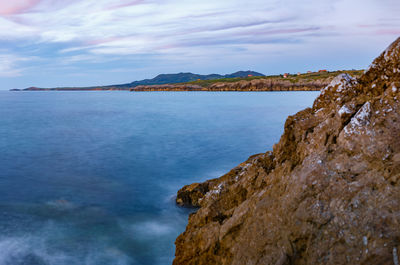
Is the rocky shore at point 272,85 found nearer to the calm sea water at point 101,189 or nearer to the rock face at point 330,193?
the calm sea water at point 101,189

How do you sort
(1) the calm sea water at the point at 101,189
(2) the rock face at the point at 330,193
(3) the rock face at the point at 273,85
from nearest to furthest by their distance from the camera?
(2) the rock face at the point at 330,193
(1) the calm sea water at the point at 101,189
(3) the rock face at the point at 273,85

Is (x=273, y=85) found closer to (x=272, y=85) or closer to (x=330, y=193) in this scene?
(x=272, y=85)

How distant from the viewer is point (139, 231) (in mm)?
11242

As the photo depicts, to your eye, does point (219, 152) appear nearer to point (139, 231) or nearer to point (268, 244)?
point (139, 231)

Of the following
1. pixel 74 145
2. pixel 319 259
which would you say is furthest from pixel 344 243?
pixel 74 145

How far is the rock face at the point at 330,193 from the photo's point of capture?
4543 millimetres

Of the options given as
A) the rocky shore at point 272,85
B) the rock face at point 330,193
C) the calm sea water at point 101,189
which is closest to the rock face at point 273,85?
the rocky shore at point 272,85

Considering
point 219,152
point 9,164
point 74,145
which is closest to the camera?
point 9,164

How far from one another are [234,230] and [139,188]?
34.6 feet

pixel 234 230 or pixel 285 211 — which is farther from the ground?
pixel 285 211

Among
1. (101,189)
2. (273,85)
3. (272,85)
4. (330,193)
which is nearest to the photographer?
(330,193)

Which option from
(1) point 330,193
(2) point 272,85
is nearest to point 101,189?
(1) point 330,193

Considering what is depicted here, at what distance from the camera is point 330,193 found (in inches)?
196

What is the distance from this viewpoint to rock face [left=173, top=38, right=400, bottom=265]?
4543 mm
